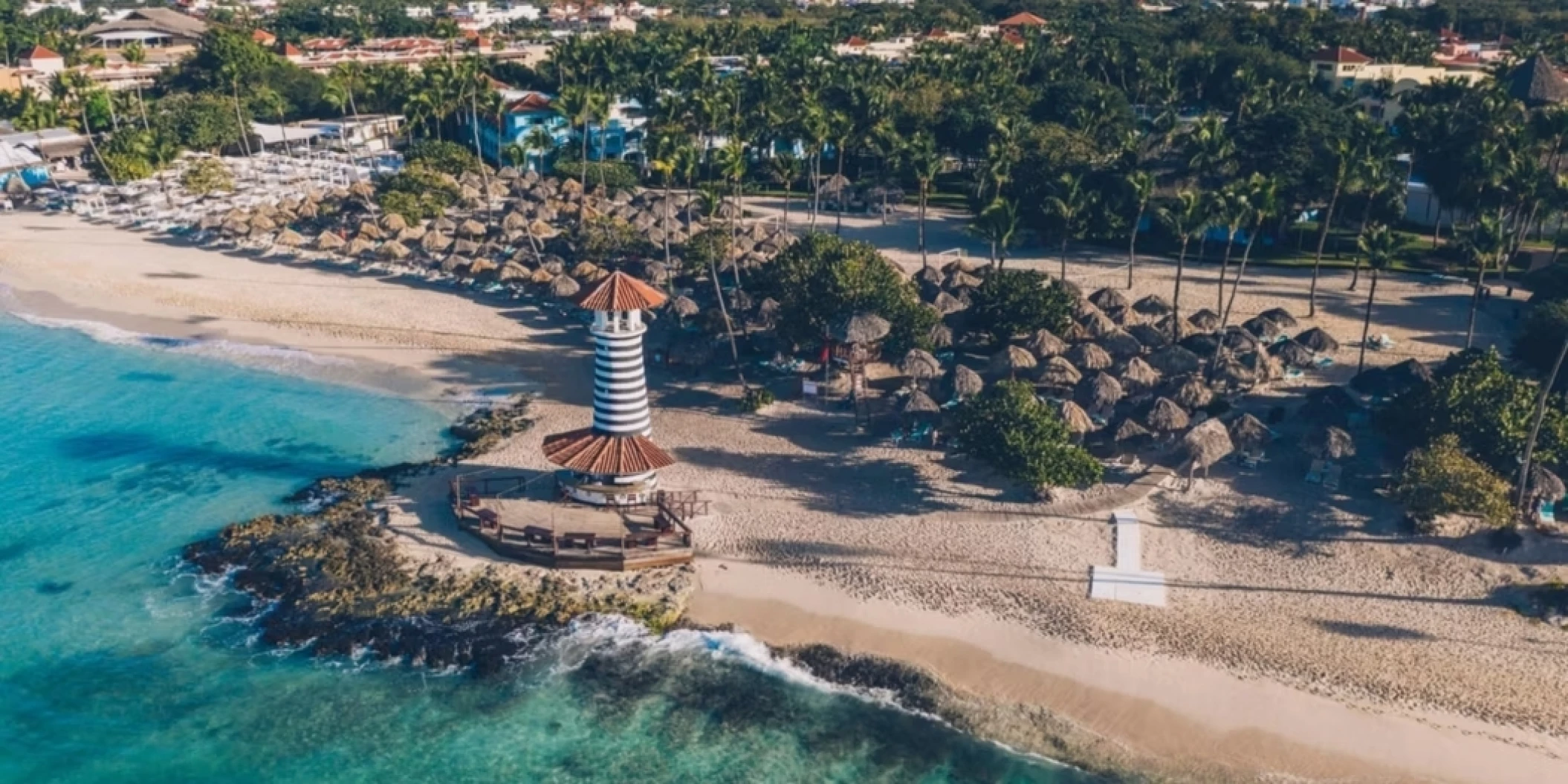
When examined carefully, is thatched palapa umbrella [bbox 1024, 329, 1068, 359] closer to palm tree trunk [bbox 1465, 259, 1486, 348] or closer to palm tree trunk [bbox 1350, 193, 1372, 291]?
palm tree trunk [bbox 1465, 259, 1486, 348]

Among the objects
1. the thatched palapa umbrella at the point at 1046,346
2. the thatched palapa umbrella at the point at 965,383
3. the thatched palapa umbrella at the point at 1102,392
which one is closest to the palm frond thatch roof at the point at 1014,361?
the thatched palapa umbrella at the point at 1046,346

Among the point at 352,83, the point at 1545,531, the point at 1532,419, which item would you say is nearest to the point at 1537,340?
the point at 1532,419

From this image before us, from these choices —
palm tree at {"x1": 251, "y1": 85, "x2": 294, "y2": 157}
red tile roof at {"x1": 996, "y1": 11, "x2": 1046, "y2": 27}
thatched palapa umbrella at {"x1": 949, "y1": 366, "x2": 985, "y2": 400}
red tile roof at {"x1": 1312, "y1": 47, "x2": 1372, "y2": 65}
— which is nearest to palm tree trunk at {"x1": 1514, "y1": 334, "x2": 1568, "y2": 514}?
thatched palapa umbrella at {"x1": 949, "y1": 366, "x2": 985, "y2": 400}

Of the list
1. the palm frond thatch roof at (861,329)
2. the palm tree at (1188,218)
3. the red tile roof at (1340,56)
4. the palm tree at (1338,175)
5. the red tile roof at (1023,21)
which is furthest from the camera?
the red tile roof at (1023,21)

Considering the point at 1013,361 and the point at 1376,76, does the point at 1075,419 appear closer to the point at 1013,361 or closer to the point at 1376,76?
the point at 1013,361

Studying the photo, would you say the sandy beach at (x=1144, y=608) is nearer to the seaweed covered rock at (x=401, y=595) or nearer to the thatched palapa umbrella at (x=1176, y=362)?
the seaweed covered rock at (x=401, y=595)

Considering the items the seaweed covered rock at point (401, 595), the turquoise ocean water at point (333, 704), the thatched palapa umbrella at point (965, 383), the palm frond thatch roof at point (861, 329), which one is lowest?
the turquoise ocean water at point (333, 704)
